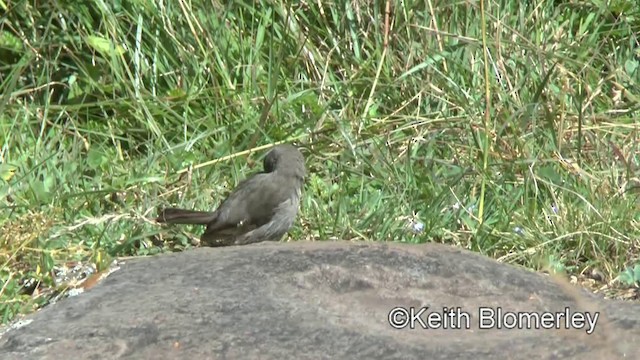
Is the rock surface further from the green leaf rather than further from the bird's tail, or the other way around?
the green leaf

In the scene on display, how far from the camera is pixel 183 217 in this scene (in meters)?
5.38

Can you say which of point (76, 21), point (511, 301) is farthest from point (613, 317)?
point (76, 21)

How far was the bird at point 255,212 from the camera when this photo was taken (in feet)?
18.0

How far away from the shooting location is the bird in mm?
5480

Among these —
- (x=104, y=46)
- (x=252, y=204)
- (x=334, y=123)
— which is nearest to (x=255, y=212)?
(x=252, y=204)

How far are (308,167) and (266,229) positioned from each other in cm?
84

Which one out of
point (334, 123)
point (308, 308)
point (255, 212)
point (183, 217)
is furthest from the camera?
point (334, 123)

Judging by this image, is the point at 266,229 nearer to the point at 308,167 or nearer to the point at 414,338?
the point at 308,167

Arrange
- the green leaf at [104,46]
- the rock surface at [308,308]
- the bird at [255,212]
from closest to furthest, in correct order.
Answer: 1. the rock surface at [308,308]
2. the bird at [255,212]
3. the green leaf at [104,46]

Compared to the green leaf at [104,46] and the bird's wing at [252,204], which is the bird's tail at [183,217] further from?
the green leaf at [104,46]

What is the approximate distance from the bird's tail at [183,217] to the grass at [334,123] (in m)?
0.16

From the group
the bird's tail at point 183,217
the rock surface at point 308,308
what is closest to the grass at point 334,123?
the bird's tail at point 183,217

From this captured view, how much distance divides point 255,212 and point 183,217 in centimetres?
34

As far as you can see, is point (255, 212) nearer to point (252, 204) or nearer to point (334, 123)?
point (252, 204)
